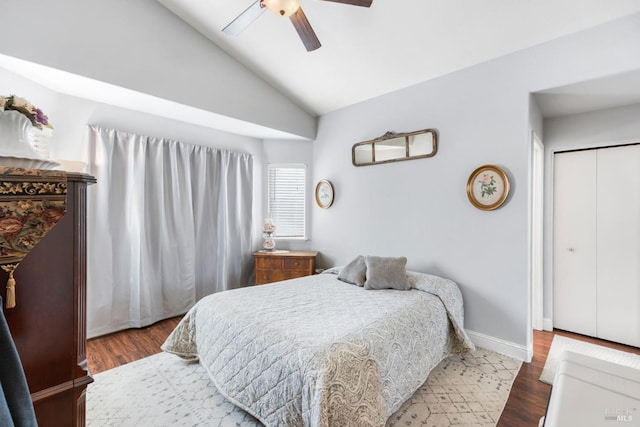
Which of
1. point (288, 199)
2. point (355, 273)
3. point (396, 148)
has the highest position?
point (396, 148)

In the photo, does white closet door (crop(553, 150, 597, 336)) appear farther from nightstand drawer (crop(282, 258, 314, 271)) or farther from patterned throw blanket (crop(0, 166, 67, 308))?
patterned throw blanket (crop(0, 166, 67, 308))

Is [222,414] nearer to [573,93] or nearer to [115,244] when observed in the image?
[115,244]

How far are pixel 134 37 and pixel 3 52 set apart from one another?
0.88 m

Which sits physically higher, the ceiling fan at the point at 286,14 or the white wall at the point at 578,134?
the ceiling fan at the point at 286,14

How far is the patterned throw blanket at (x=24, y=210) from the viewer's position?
2.20ft

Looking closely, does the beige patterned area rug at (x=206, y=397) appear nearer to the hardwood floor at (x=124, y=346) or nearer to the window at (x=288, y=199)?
the hardwood floor at (x=124, y=346)

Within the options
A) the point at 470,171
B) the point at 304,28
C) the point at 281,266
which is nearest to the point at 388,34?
the point at 304,28

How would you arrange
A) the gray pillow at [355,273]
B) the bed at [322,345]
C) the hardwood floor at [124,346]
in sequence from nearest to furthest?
the bed at [322,345], the hardwood floor at [124,346], the gray pillow at [355,273]

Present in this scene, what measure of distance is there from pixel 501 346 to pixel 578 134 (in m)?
2.38

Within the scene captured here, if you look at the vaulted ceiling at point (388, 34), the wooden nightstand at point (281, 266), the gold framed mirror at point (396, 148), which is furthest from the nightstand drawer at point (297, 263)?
the vaulted ceiling at point (388, 34)

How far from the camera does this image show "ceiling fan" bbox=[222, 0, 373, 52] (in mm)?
1770

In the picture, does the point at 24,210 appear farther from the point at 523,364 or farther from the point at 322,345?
the point at 523,364

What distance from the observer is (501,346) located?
2598 millimetres

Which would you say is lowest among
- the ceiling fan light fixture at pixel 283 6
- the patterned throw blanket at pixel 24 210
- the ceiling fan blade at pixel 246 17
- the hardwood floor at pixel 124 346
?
the hardwood floor at pixel 124 346
